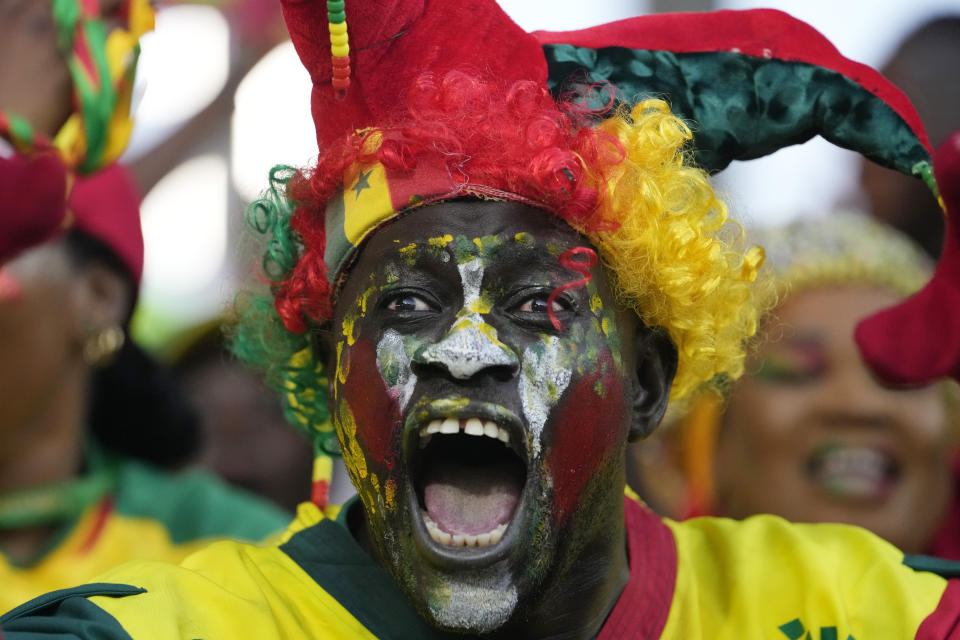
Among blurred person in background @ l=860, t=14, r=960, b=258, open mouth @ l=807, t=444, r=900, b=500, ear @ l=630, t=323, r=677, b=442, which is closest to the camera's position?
ear @ l=630, t=323, r=677, b=442

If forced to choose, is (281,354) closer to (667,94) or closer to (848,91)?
(667,94)

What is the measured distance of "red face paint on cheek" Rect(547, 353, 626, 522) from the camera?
2.68 meters

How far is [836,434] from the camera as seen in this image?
16.0ft

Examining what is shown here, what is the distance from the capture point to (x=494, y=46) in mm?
2887

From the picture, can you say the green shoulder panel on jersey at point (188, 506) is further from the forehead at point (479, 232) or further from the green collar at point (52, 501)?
the forehead at point (479, 232)

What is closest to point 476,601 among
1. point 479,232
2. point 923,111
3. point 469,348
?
point 469,348

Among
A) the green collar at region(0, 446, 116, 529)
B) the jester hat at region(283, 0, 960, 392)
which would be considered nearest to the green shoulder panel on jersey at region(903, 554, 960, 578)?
the jester hat at region(283, 0, 960, 392)

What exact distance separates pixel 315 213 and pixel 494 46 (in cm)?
50

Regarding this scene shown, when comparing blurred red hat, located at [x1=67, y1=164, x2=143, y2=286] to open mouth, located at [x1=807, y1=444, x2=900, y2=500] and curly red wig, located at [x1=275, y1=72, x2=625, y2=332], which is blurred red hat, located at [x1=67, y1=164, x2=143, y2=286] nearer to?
curly red wig, located at [x1=275, y1=72, x2=625, y2=332]

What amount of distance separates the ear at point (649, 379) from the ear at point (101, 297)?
2410 millimetres

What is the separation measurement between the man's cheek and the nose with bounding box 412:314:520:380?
0.10 metres

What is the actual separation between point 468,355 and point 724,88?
0.83 metres

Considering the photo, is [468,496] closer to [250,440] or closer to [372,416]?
[372,416]

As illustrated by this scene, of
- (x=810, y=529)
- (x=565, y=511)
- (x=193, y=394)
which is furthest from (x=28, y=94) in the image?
(x=193, y=394)
